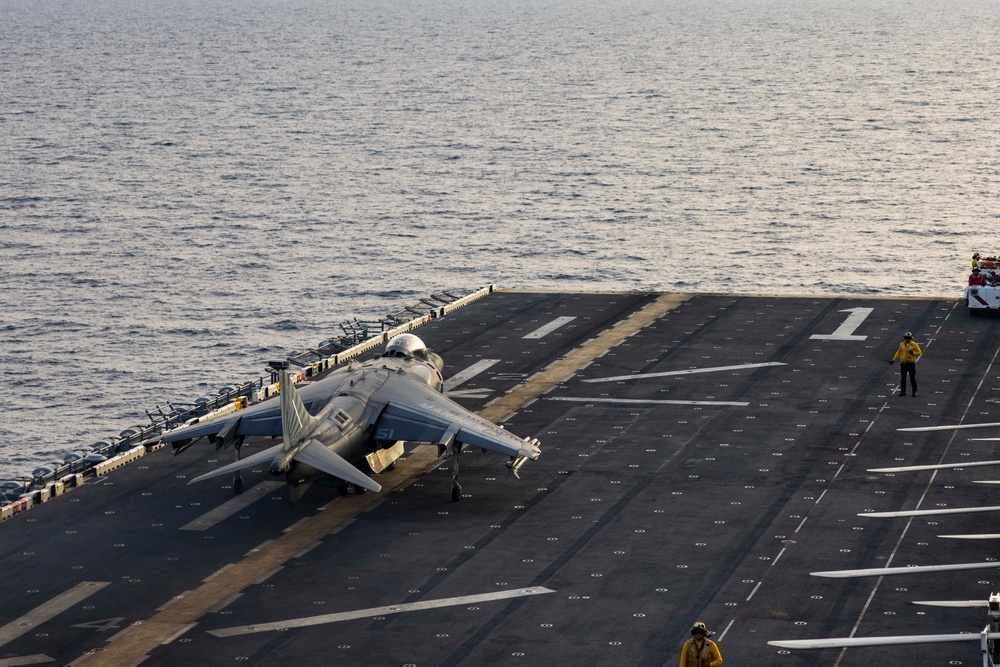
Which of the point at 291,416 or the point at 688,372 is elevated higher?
the point at 291,416

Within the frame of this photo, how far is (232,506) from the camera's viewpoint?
186 ft

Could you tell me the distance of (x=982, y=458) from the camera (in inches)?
2350

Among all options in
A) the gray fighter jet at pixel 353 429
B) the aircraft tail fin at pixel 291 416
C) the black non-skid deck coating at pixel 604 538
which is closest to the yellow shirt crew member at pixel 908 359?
the black non-skid deck coating at pixel 604 538

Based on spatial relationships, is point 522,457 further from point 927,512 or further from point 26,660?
point 26,660

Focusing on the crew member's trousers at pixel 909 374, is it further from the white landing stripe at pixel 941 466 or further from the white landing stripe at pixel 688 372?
the white landing stripe at pixel 941 466

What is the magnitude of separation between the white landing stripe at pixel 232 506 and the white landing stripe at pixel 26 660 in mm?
11075

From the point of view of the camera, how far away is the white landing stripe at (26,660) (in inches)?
1698

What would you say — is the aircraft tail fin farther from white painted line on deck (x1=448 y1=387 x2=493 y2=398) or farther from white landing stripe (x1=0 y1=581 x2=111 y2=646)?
white painted line on deck (x1=448 y1=387 x2=493 y2=398)

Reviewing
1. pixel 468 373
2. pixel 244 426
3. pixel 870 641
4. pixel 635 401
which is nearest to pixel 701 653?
pixel 870 641

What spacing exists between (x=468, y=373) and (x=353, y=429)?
19.3 meters

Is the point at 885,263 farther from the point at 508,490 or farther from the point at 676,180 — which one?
the point at 508,490

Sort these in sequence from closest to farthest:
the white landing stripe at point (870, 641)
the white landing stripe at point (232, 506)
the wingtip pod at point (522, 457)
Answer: the white landing stripe at point (870, 641) → the white landing stripe at point (232, 506) → the wingtip pod at point (522, 457)


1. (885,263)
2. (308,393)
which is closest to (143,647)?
(308,393)

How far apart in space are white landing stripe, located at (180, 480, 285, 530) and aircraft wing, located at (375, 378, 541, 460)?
15.8ft
